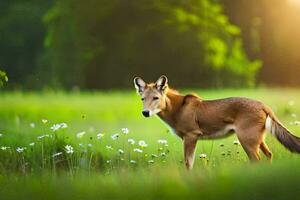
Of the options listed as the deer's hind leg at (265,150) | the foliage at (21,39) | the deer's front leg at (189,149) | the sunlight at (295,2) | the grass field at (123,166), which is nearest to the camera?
the grass field at (123,166)

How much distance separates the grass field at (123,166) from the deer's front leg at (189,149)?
6.3 inches

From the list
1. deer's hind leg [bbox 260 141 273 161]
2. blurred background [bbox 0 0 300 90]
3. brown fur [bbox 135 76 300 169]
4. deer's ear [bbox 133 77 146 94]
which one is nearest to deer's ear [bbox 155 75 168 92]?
brown fur [bbox 135 76 300 169]

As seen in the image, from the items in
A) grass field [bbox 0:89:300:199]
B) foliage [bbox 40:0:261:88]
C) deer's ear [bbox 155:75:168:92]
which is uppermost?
foliage [bbox 40:0:261:88]

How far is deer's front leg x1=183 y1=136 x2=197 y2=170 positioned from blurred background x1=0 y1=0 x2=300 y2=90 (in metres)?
29.0

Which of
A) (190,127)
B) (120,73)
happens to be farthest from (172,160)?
(120,73)

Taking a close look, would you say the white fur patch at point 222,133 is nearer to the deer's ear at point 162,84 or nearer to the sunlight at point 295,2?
the deer's ear at point 162,84

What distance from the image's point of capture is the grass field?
8.48 m

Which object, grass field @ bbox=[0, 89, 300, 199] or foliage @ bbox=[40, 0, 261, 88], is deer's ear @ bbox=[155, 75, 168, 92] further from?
foliage @ bbox=[40, 0, 261, 88]

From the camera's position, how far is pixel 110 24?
4534 centimetres

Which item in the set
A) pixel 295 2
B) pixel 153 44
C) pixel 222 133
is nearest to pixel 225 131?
pixel 222 133

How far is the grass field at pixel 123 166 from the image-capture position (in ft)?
27.8

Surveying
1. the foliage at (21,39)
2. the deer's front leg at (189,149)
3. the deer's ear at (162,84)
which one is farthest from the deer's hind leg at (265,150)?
the foliage at (21,39)

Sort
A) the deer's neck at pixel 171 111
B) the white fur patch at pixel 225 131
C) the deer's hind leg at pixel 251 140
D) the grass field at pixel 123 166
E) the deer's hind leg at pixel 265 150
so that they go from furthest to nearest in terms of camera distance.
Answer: the deer's neck at pixel 171 111
the deer's hind leg at pixel 265 150
the white fur patch at pixel 225 131
the deer's hind leg at pixel 251 140
the grass field at pixel 123 166

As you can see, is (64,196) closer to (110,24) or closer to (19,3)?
(110,24)
